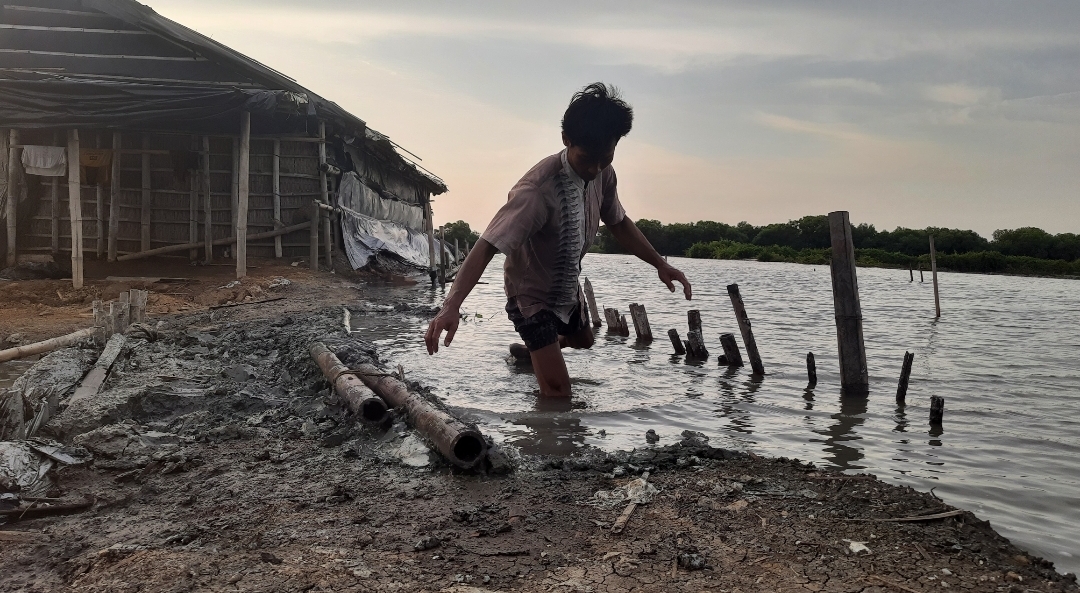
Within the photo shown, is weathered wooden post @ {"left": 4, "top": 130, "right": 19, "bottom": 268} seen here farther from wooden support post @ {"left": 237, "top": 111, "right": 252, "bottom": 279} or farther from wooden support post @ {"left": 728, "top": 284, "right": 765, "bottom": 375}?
wooden support post @ {"left": 728, "top": 284, "right": 765, "bottom": 375}

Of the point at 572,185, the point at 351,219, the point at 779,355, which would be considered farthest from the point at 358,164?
the point at 572,185

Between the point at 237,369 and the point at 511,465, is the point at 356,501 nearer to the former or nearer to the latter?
the point at 511,465

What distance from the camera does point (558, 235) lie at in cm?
429

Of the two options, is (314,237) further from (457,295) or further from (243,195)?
(457,295)

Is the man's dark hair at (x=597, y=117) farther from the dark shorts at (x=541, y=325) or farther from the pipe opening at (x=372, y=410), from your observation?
the pipe opening at (x=372, y=410)

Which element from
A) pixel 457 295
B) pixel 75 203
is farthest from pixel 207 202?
pixel 457 295

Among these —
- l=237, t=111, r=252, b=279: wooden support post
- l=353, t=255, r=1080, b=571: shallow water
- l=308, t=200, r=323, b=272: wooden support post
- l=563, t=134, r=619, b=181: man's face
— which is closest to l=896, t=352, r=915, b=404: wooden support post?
l=353, t=255, r=1080, b=571: shallow water

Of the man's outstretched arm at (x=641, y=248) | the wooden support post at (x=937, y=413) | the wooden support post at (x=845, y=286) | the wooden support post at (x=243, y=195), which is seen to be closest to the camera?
the man's outstretched arm at (x=641, y=248)

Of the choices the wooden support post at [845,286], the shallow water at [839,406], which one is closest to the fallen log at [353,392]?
the shallow water at [839,406]

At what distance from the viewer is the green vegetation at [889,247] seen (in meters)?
46.9

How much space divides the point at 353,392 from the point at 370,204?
577 inches

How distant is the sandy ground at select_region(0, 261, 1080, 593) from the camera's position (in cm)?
241

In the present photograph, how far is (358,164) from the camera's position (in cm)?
1828

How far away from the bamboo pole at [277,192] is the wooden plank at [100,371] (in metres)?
9.15
